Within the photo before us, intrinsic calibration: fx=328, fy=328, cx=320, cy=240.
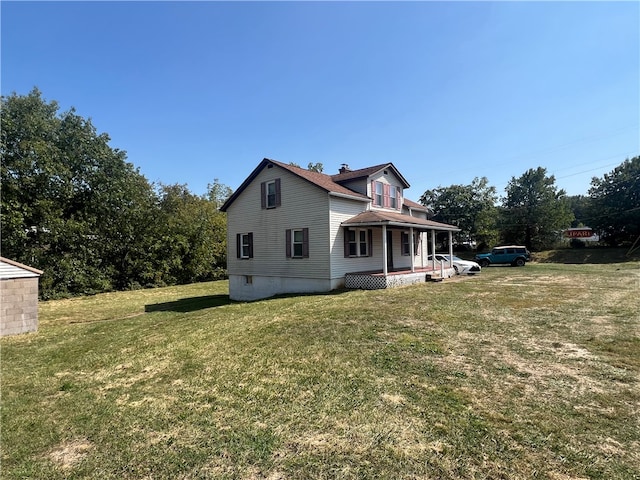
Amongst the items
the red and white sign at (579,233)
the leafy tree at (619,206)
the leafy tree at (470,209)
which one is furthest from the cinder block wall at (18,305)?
the red and white sign at (579,233)

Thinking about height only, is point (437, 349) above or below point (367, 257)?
below

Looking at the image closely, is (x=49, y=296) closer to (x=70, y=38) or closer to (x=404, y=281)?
(x=70, y=38)

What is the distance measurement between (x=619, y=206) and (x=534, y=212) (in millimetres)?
7948

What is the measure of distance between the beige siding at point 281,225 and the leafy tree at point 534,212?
3450cm

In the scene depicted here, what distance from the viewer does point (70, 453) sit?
10.9 feet

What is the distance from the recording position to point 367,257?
1692 centimetres

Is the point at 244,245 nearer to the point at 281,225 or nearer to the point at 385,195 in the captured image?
the point at 281,225

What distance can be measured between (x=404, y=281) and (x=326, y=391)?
11.5 metres

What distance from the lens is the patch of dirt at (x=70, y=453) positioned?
125 inches

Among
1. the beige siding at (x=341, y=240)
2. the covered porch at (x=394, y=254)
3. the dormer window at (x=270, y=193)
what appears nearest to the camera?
the covered porch at (x=394, y=254)

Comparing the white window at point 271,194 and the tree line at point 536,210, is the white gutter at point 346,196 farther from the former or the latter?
the tree line at point 536,210

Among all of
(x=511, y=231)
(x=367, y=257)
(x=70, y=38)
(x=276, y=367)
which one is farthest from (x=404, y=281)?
(x=511, y=231)

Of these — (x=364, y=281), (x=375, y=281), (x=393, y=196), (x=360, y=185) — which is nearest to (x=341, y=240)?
(x=364, y=281)

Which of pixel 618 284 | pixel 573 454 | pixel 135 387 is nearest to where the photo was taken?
pixel 573 454
